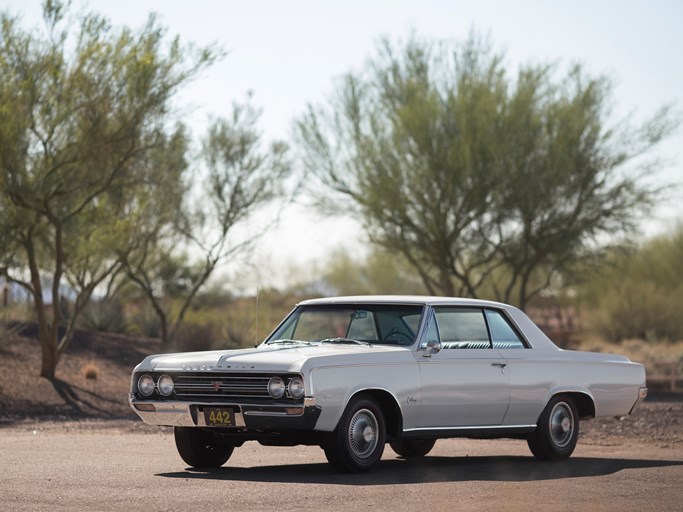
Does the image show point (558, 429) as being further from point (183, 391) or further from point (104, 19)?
point (104, 19)

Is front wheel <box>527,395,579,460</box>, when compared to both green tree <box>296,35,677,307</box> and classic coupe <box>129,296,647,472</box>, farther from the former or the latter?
green tree <box>296,35,677,307</box>

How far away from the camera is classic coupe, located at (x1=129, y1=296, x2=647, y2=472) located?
38.0 feet

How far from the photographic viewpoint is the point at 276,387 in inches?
453

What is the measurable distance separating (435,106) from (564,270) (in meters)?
6.67

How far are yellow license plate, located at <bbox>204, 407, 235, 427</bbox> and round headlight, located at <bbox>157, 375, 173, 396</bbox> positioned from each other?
525 millimetres

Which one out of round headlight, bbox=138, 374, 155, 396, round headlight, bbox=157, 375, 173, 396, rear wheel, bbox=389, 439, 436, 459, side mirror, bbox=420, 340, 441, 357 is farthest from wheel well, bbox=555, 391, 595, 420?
round headlight, bbox=138, 374, 155, 396

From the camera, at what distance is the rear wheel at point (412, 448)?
47.2ft

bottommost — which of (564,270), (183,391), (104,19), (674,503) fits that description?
(674,503)

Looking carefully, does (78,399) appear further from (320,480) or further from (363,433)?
(320,480)

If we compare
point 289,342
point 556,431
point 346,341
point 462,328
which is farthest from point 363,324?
point 556,431

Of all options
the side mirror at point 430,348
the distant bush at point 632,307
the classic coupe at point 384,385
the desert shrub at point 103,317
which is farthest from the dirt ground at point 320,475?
the distant bush at point 632,307

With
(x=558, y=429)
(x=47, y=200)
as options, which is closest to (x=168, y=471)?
(x=558, y=429)

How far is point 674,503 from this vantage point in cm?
1042

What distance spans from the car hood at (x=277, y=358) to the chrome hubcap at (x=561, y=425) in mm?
2228
